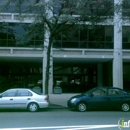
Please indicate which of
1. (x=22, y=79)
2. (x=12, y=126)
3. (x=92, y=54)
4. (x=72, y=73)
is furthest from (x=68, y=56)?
(x=12, y=126)

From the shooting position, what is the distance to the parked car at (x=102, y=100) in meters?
15.2

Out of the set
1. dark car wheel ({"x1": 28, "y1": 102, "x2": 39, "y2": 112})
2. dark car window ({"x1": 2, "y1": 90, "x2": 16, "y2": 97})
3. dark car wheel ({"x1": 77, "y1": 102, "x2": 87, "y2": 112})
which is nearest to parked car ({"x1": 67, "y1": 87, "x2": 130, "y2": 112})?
dark car wheel ({"x1": 77, "y1": 102, "x2": 87, "y2": 112})

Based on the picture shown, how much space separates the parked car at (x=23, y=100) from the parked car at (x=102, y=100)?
182cm

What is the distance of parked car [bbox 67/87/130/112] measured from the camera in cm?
1519

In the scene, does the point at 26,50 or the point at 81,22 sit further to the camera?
the point at 26,50

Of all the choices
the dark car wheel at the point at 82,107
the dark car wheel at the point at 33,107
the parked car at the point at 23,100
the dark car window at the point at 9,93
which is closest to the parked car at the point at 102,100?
the dark car wheel at the point at 82,107

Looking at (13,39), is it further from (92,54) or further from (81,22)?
(81,22)

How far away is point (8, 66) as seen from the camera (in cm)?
3228

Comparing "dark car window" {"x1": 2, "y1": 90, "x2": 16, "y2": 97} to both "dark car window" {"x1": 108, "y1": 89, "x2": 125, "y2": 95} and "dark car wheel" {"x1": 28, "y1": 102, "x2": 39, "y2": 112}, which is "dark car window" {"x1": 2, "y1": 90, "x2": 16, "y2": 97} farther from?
"dark car window" {"x1": 108, "y1": 89, "x2": 125, "y2": 95}

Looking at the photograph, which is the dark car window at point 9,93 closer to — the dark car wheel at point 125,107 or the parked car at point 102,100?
the parked car at point 102,100

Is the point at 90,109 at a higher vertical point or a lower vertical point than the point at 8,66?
lower

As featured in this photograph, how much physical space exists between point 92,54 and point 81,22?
32.1 ft

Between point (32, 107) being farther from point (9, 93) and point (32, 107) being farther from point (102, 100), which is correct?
point (102, 100)

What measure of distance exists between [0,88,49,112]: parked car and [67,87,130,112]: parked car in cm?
182
